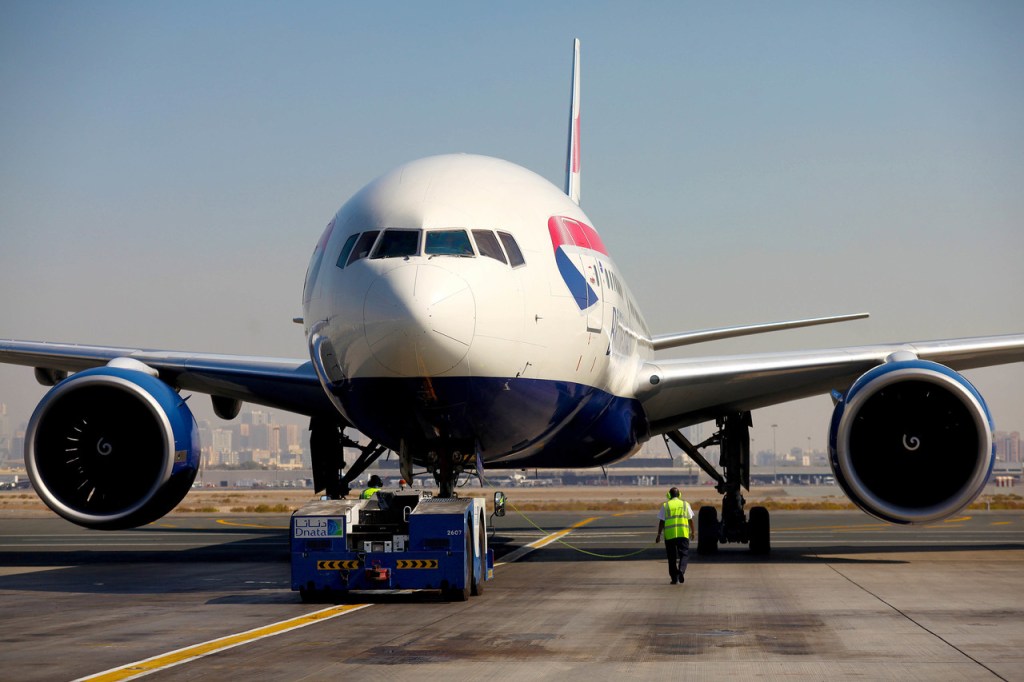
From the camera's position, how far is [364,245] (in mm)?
12812

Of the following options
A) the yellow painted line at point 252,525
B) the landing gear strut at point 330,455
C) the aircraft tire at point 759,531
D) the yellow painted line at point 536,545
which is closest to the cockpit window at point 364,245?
the landing gear strut at point 330,455

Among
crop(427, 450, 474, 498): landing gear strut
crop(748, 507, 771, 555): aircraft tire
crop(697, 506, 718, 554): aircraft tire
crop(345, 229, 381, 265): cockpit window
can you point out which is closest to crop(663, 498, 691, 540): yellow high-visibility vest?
crop(427, 450, 474, 498): landing gear strut

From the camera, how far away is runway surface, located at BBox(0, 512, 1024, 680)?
8422mm

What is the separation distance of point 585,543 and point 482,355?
1210 centimetres

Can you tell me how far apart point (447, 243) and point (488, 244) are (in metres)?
0.50

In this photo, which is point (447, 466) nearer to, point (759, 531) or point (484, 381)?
point (484, 381)

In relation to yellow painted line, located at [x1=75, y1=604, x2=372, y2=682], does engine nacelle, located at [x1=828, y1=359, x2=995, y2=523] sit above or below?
above

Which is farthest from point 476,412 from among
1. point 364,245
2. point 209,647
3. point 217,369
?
point 217,369

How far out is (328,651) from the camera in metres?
9.15

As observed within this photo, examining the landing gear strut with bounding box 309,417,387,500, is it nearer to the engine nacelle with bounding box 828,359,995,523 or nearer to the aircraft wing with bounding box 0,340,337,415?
the aircraft wing with bounding box 0,340,337,415

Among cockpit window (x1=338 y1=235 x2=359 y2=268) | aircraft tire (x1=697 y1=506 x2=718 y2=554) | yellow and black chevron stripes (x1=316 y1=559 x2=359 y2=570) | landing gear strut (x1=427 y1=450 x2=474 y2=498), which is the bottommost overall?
aircraft tire (x1=697 y1=506 x2=718 y2=554)

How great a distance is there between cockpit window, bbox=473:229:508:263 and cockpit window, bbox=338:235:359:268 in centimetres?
127

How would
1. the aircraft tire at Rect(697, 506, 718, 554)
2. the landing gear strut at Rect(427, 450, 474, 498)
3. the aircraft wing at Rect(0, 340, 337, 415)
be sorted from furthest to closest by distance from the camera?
the aircraft tire at Rect(697, 506, 718, 554)
the aircraft wing at Rect(0, 340, 337, 415)
the landing gear strut at Rect(427, 450, 474, 498)

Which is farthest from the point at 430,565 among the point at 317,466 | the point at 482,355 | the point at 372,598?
the point at 317,466
